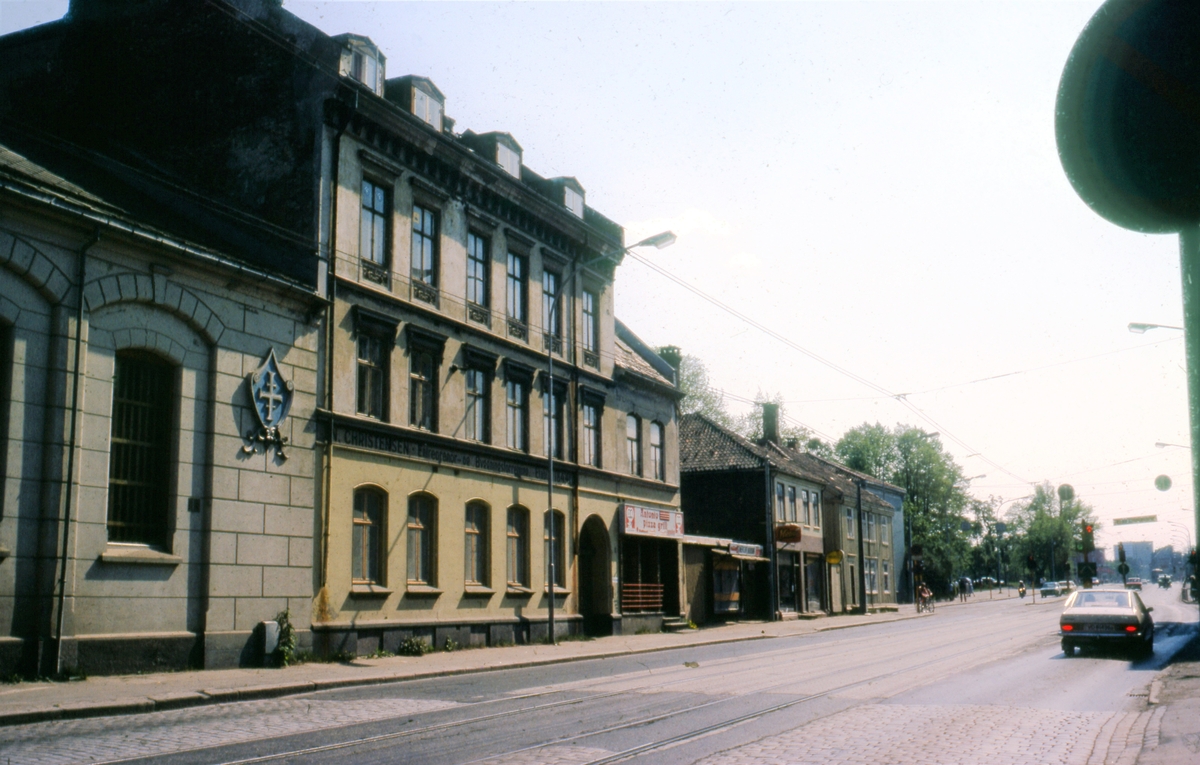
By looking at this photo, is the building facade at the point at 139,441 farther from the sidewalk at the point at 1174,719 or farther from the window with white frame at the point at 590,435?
the sidewalk at the point at 1174,719

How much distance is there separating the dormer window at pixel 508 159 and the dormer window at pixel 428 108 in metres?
2.50

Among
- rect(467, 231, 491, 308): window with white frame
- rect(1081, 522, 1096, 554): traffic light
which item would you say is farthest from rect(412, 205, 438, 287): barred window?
rect(1081, 522, 1096, 554): traffic light

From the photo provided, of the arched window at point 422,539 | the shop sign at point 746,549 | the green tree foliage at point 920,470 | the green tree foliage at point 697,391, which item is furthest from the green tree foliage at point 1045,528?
the arched window at point 422,539

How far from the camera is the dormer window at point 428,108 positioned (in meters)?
24.5

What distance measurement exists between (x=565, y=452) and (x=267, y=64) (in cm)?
1344

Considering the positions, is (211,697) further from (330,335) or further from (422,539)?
(422,539)

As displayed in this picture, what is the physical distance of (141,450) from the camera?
56.4 feet

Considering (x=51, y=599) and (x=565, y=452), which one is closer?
(x=51, y=599)

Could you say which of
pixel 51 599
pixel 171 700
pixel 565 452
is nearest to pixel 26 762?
pixel 171 700

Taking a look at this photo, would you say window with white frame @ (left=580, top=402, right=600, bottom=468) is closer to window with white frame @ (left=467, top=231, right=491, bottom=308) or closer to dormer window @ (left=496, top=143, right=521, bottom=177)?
window with white frame @ (left=467, top=231, right=491, bottom=308)

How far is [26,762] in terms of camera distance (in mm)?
8164

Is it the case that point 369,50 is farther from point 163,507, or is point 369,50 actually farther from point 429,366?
point 163,507

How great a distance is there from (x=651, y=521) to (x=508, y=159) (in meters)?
13.0

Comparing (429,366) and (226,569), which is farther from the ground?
(429,366)
